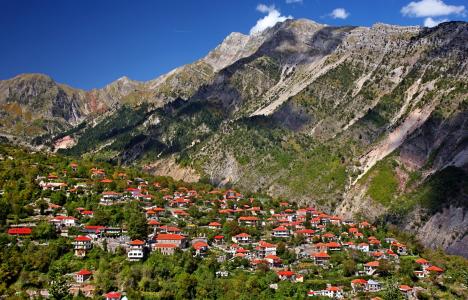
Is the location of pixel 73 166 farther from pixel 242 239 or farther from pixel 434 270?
Answer: pixel 434 270

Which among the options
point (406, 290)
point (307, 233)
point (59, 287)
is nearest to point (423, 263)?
point (406, 290)

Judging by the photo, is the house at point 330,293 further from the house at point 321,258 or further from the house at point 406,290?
the house at point 321,258

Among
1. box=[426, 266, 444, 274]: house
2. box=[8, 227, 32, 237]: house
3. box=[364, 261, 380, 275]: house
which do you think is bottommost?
box=[426, 266, 444, 274]: house

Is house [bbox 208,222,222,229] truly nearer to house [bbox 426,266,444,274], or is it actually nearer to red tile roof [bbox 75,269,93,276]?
red tile roof [bbox 75,269,93,276]

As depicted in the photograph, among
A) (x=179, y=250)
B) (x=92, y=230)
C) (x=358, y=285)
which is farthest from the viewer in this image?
(x=92, y=230)

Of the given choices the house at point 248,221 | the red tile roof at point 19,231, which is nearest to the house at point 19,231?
the red tile roof at point 19,231

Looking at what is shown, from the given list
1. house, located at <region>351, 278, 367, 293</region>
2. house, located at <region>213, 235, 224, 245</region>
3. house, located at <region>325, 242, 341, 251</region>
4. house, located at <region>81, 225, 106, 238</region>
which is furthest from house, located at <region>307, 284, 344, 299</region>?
house, located at <region>81, 225, 106, 238</region>
